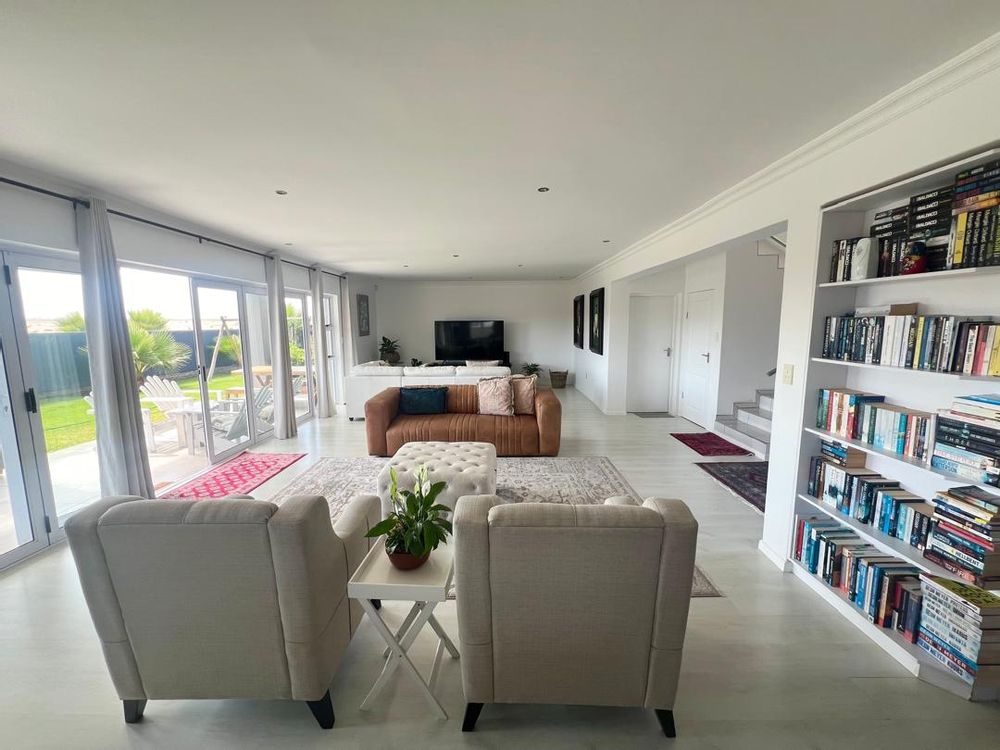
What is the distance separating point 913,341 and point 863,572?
116 cm

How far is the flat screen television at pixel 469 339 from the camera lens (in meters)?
8.95

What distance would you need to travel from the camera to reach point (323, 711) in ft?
5.05

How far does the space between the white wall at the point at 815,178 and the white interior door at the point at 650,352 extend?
112 inches

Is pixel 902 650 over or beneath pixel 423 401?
beneath

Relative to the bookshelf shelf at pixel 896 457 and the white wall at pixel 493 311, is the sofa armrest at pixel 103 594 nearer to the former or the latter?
the bookshelf shelf at pixel 896 457

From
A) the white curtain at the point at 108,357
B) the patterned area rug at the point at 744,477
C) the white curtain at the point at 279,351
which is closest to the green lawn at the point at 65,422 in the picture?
the white curtain at the point at 108,357

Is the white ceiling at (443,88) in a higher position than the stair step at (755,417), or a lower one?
higher

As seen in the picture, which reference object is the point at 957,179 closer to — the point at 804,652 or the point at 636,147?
the point at 636,147

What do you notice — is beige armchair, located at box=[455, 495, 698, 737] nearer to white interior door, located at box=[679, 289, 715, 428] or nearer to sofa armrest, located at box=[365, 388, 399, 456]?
sofa armrest, located at box=[365, 388, 399, 456]

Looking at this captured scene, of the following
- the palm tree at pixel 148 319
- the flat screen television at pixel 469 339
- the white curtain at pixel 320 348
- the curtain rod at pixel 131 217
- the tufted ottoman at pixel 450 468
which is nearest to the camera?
the curtain rod at pixel 131 217

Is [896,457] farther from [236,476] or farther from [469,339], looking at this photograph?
[469,339]

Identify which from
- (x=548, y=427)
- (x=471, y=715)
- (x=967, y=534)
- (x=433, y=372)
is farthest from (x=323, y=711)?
(x=433, y=372)

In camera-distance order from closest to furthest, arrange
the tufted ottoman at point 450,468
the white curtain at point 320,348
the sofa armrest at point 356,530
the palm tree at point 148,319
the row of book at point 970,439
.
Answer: the row of book at point 970,439, the sofa armrest at point 356,530, the tufted ottoman at point 450,468, the palm tree at point 148,319, the white curtain at point 320,348

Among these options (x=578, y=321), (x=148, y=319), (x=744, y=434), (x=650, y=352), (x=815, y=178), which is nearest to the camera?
(x=815, y=178)
